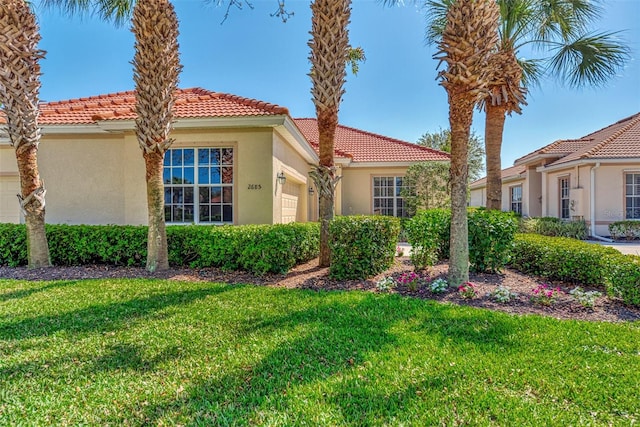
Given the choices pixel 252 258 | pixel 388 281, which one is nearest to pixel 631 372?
pixel 388 281

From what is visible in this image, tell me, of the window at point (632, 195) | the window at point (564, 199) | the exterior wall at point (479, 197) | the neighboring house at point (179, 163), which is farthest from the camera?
the exterior wall at point (479, 197)

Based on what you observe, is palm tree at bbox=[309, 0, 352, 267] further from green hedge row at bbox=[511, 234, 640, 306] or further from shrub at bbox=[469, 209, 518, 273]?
green hedge row at bbox=[511, 234, 640, 306]

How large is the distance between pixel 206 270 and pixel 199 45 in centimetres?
878

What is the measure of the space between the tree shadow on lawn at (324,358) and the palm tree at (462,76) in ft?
5.21

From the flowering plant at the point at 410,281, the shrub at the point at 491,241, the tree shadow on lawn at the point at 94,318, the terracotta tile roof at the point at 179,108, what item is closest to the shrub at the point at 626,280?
the shrub at the point at 491,241

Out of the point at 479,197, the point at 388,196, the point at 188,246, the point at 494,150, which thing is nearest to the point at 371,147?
the point at 388,196

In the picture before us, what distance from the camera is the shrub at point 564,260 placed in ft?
21.4

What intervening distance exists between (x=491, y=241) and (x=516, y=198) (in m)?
20.1

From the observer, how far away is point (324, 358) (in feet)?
12.1

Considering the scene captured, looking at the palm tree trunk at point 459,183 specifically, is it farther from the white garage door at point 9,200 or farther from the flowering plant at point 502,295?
the white garage door at point 9,200

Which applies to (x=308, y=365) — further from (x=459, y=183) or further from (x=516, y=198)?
(x=516, y=198)

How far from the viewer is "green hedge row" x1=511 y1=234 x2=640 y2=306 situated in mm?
5684

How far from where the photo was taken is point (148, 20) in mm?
7219

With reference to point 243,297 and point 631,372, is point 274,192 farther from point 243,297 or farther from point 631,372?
point 631,372
